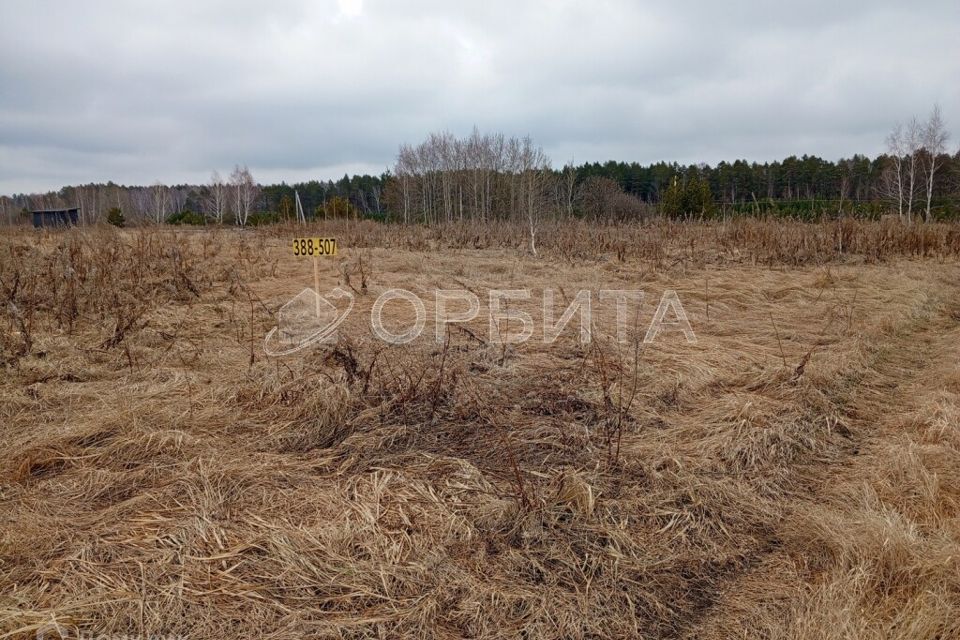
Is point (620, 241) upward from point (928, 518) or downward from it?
upward

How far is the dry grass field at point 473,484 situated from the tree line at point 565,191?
1089cm

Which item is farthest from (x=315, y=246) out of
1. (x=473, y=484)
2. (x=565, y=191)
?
(x=565, y=191)

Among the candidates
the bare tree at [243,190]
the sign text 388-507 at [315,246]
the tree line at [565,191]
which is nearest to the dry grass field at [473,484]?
the sign text 388-507 at [315,246]

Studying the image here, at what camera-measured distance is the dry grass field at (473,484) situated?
1.94 m

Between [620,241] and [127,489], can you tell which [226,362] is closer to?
[127,489]

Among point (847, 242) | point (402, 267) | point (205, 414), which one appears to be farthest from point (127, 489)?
point (847, 242)

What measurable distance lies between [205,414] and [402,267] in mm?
7049

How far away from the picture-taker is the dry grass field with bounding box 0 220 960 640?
6.38ft

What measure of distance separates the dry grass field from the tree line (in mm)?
10893

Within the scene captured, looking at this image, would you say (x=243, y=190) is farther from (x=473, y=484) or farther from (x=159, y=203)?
(x=473, y=484)

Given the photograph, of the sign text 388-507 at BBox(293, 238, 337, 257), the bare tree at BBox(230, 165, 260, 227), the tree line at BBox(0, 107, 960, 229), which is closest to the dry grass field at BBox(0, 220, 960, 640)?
the sign text 388-507 at BBox(293, 238, 337, 257)

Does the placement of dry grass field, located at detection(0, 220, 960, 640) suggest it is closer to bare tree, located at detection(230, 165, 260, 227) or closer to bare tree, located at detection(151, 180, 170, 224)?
bare tree, located at detection(151, 180, 170, 224)

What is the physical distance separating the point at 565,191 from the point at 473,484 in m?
32.7

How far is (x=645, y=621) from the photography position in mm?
1962
